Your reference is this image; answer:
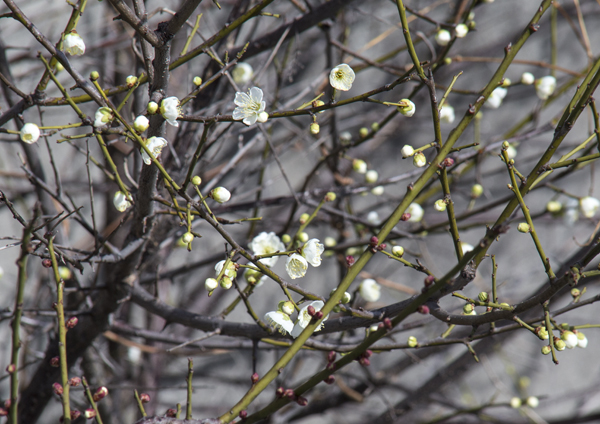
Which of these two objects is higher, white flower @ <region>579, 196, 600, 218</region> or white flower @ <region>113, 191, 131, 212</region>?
white flower @ <region>579, 196, 600, 218</region>

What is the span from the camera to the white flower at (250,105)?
584 millimetres

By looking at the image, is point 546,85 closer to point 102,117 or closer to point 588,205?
point 588,205

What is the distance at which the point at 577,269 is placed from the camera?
0.49 m

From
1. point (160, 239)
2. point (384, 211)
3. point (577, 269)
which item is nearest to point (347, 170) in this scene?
point (384, 211)

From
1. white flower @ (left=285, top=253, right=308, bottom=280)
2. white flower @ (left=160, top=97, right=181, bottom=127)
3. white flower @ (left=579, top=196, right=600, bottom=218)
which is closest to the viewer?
white flower @ (left=160, top=97, right=181, bottom=127)

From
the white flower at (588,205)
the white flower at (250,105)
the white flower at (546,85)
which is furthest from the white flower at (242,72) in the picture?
the white flower at (588,205)

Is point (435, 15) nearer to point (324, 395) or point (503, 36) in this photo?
point (503, 36)

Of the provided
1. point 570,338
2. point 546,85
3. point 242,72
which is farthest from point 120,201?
point 546,85

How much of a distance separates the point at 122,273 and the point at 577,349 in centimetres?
162

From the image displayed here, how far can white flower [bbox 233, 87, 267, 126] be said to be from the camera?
0.58 meters

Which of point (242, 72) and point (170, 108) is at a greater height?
point (242, 72)

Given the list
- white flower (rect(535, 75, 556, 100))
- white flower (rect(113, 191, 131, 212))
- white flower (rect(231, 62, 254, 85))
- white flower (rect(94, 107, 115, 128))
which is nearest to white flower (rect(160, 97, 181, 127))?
white flower (rect(94, 107, 115, 128))

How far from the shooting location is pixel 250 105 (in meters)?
0.60

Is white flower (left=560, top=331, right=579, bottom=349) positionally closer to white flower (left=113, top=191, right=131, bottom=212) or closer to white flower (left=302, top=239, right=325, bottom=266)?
white flower (left=302, top=239, right=325, bottom=266)
